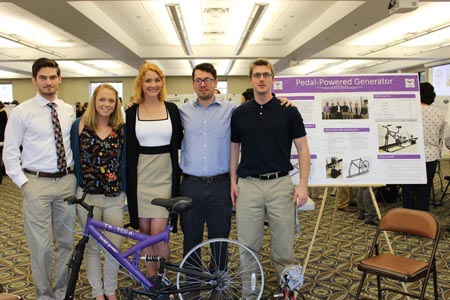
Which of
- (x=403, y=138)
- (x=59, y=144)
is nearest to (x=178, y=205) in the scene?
(x=59, y=144)

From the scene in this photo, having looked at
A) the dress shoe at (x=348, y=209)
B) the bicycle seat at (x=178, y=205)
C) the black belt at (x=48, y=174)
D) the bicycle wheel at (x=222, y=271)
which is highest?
the black belt at (x=48, y=174)

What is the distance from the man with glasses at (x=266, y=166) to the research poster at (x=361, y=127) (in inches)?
23.4

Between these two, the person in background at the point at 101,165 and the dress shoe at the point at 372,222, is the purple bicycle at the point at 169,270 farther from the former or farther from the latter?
the dress shoe at the point at 372,222

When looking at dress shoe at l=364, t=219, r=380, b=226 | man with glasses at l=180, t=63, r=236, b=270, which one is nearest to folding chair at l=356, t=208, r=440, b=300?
man with glasses at l=180, t=63, r=236, b=270

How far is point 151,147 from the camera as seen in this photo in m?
2.56

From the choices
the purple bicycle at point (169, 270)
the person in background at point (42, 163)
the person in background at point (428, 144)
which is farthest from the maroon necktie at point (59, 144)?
the person in background at point (428, 144)

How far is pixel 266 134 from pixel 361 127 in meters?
1.03

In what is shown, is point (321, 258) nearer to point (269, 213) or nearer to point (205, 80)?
point (269, 213)

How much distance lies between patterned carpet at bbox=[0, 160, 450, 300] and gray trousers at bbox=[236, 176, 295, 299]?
61 centimetres

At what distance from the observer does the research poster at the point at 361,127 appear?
3.10 metres

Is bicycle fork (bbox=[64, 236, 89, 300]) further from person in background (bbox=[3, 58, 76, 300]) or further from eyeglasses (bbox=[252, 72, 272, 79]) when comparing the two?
eyeglasses (bbox=[252, 72, 272, 79])

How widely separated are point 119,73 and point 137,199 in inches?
711

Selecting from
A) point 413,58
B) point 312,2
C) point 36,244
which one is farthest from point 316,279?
point 413,58

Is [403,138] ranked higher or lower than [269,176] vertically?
higher
